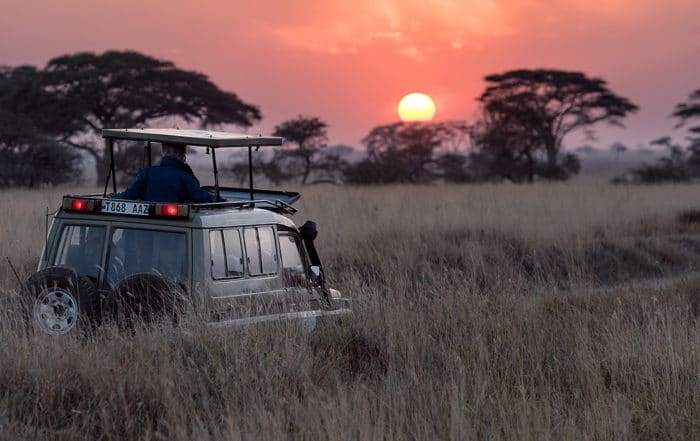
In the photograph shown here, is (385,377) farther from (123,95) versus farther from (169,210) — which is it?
(123,95)

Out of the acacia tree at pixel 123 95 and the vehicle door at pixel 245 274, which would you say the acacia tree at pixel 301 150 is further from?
the vehicle door at pixel 245 274

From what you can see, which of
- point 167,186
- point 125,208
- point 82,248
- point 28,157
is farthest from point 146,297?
point 28,157

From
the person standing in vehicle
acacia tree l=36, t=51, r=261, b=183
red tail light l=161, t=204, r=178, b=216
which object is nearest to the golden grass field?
red tail light l=161, t=204, r=178, b=216

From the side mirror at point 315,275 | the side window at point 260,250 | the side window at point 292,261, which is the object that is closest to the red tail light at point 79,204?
the side window at point 260,250

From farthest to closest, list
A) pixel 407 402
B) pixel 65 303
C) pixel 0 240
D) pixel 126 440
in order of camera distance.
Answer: pixel 0 240
pixel 65 303
pixel 407 402
pixel 126 440

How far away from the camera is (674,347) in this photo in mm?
6633

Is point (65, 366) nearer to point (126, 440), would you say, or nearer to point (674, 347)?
point (126, 440)

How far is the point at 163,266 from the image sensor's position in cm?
638

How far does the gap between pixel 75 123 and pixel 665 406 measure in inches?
1222

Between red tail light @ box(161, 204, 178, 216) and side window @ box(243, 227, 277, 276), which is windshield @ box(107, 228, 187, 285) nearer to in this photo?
red tail light @ box(161, 204, 178, 216)

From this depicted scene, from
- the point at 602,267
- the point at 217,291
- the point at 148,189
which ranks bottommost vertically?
the point at 602,267

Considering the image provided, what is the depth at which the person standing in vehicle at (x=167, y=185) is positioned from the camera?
23.5 ft

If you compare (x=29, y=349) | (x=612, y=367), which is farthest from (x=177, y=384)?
(x=612, y=367)

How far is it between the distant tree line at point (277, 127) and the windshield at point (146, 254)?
22908 millimetres
